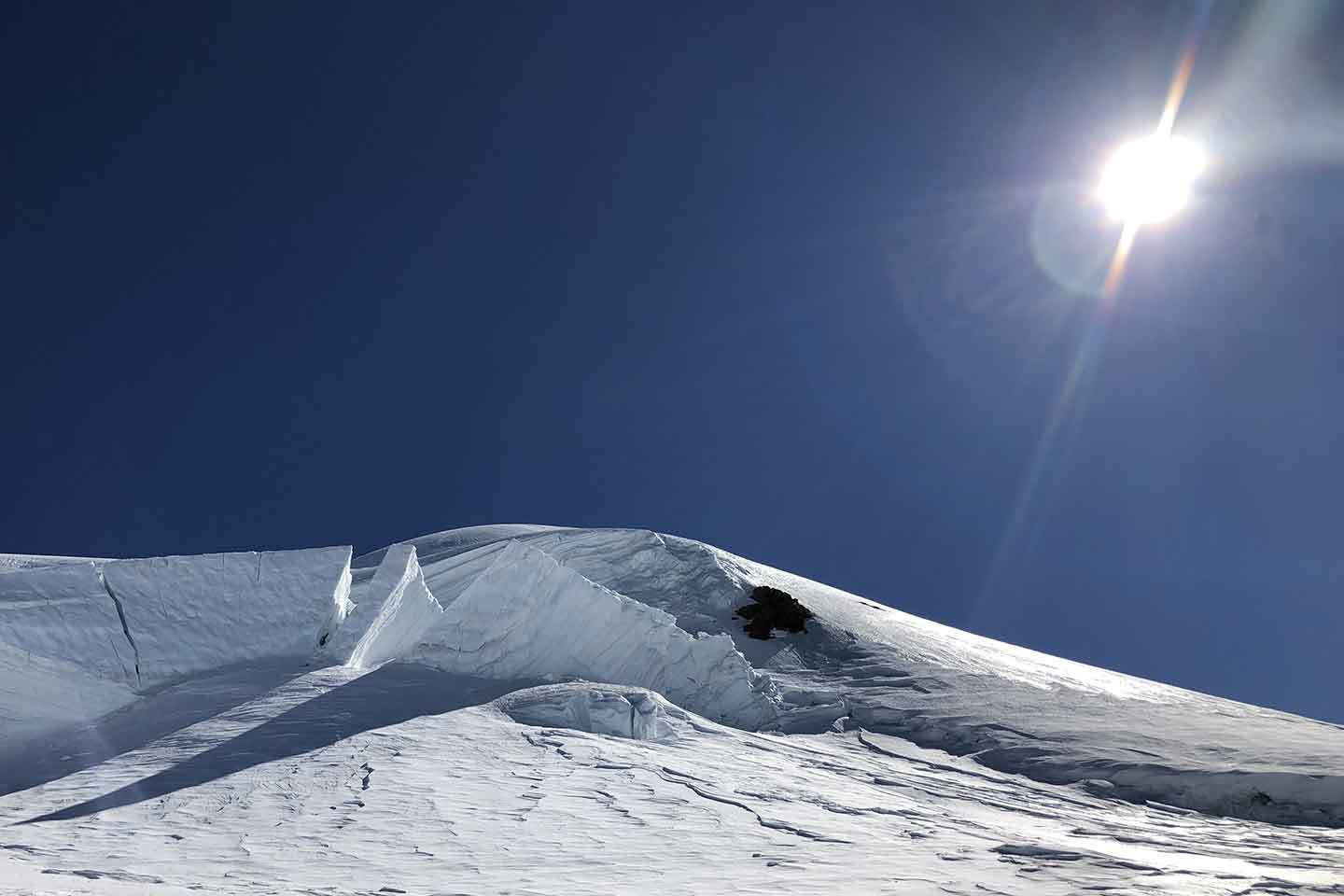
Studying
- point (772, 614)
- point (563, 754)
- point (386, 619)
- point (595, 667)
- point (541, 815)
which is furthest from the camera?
point (772, 614)

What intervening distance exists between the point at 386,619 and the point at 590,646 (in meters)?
3.88

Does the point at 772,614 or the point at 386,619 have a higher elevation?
the point at 772,614

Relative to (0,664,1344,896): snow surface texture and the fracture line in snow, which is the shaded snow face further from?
(0,664,1344,896): snow surface texture

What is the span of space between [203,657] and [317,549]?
250cm

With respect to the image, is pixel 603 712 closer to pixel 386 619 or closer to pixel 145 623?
pixel 386 619

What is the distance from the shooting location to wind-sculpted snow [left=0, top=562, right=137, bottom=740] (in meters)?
11.9

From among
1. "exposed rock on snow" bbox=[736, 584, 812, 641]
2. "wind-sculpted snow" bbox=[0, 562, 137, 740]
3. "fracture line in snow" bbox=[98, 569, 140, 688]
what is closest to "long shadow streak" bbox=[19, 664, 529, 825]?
"wind-sculpted snow" bbox=[0, 562, 137, 740]

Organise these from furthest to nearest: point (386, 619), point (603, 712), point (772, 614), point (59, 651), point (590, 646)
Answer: point (772, 614) < point (386, 619) < point (590, 646) < point (59, 651) < point (603, 712)

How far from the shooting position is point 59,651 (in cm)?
1280

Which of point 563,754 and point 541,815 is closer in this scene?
point 541,815

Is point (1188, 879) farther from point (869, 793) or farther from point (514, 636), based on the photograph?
point (514, 636)

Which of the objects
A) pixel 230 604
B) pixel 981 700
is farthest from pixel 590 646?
pixel 981 700

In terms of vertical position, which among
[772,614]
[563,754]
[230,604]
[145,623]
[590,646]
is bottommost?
[563,754]

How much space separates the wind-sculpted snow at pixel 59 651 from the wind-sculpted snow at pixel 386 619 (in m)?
3.16
